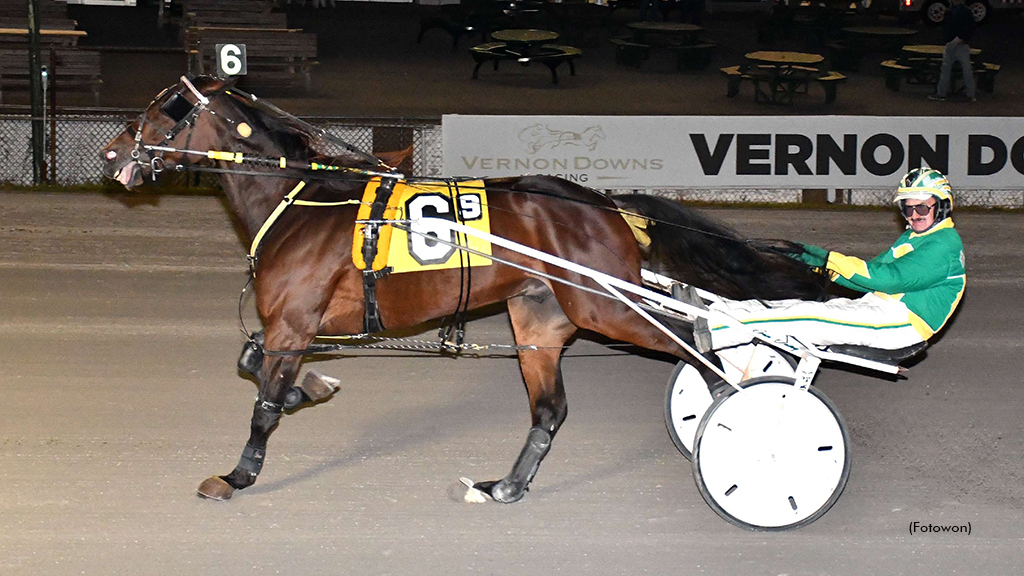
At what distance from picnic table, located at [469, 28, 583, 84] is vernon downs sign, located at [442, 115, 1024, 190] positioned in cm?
827

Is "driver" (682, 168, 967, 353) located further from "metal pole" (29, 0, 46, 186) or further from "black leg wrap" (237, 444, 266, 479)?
"metal pole" (29, 0, 46, 186)

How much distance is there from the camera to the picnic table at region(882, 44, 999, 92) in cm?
1978

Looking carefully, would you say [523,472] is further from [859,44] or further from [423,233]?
[859,44]

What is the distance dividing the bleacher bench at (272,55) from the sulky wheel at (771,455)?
48.0ft

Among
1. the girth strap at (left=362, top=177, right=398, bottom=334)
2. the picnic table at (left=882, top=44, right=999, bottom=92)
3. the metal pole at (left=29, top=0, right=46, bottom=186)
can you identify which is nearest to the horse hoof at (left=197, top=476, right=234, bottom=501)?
the girth strap at (left=362, top=177, right=398, bottom=334)

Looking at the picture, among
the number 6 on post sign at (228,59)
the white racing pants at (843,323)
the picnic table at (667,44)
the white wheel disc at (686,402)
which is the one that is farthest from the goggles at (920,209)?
the picnic table at (667,44)

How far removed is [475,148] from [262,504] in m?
7.08

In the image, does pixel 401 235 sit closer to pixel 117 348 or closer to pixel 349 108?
pixel 117 348

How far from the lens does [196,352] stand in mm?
6910

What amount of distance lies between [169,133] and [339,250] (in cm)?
93

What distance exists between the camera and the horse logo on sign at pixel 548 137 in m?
11.5

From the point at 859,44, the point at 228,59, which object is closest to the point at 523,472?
the point at 228,59

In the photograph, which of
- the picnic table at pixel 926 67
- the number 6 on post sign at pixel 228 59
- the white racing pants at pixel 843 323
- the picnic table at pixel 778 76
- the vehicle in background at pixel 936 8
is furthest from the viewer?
the vehicle in background at pixel 936 8

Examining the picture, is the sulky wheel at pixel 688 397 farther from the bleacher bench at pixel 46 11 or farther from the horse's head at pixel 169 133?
the bleacher bench at pixel 46 11
